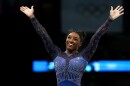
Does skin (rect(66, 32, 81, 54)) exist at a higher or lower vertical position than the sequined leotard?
higher

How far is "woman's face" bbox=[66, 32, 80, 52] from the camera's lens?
18.5 ft

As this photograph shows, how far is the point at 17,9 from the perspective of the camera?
28.1 feet

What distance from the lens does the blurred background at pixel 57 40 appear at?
28.3 feet

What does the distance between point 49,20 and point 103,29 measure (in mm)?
3232

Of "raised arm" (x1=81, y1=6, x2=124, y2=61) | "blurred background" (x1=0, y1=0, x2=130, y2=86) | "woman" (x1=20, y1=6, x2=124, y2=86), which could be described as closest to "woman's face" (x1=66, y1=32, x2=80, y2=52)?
"woman" (x1=20, y1=6, x2=124, y2=86)

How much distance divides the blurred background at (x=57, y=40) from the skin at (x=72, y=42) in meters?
2.88

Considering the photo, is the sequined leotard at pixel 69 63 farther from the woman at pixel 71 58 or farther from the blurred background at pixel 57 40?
the blurred background at pixel 57 40

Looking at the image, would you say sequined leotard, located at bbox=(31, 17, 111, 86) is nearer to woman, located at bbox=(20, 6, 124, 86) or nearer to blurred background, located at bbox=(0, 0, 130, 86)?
woman, located at bbox=(20, 6, 124, 86)

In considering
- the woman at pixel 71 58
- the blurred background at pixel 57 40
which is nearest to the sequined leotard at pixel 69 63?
the woman at pixel 71 58

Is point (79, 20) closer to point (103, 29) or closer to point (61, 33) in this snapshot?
point (61, 33)

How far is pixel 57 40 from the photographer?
8.74m

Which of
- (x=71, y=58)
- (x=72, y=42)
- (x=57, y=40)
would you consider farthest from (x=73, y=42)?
(x=57, y=40)

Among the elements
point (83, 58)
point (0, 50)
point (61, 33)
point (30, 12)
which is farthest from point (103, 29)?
point (0, 50)

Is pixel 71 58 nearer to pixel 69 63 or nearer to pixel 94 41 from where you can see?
pixel 69 63
